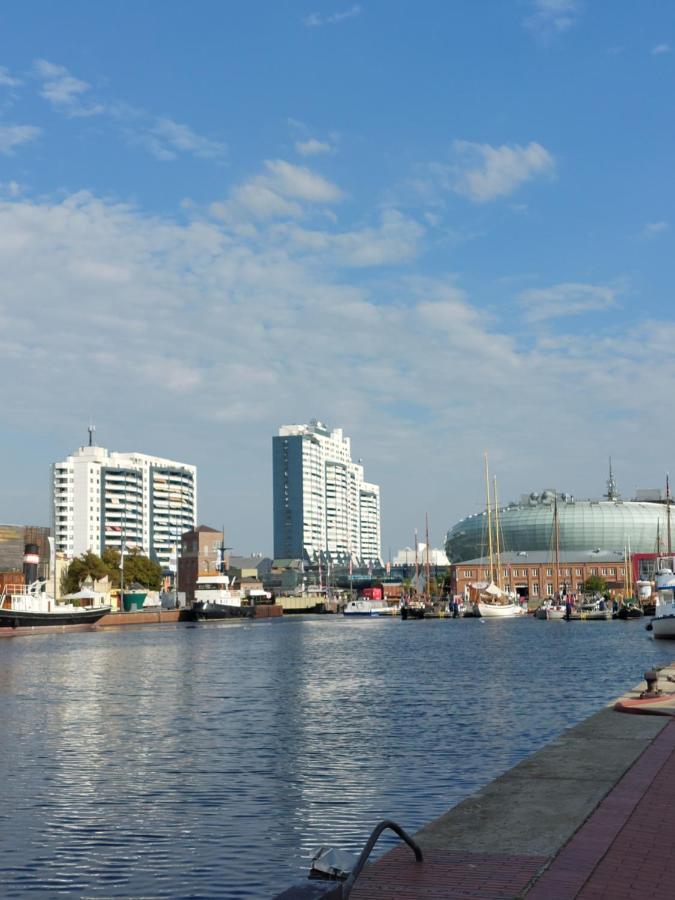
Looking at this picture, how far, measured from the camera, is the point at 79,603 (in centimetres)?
17262

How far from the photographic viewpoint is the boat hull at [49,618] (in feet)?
435

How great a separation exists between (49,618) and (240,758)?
11749 centimetres

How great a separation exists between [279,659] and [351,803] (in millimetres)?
52424

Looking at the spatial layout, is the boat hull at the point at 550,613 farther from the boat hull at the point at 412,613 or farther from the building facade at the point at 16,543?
the building facade at the point at 16,543

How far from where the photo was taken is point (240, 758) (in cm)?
2748

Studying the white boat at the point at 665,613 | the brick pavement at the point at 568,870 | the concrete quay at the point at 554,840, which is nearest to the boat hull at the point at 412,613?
the white boat at the point at 665,613

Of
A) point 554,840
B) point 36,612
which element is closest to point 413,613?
point 36,612

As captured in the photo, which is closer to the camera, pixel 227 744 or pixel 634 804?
pixel 634 804

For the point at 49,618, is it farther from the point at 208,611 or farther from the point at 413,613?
the point at 413,613

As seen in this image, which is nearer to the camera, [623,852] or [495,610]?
[623,852]

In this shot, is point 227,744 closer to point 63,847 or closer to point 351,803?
point 351,803

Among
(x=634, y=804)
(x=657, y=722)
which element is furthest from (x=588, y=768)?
(x=657, y=722)

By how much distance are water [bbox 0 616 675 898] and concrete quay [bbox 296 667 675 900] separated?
7.91 feet

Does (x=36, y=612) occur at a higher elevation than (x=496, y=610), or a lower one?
higher
